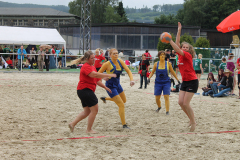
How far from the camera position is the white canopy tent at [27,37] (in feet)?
77.1

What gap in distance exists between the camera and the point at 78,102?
973 cm

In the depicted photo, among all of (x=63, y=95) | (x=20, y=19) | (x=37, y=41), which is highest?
(x=20, y=19)

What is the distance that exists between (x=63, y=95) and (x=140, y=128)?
5224 mm

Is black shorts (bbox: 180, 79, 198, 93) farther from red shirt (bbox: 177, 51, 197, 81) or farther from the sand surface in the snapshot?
the sand surface

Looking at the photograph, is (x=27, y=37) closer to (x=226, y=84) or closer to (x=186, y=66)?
(x=226, y=84)

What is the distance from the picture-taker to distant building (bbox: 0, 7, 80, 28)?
7644 centimetres

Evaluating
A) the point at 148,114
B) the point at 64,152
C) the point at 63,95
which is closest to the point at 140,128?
the point at 148,114

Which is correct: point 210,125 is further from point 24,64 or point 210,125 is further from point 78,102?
point 24,64

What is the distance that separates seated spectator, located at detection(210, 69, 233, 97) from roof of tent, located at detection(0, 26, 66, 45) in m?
15.6

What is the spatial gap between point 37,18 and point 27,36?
190 ft

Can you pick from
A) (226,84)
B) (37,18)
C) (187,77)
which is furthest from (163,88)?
(37,18)

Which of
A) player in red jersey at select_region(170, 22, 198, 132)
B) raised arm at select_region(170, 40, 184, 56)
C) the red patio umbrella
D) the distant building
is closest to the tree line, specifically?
the distant building

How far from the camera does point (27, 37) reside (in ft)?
79.6

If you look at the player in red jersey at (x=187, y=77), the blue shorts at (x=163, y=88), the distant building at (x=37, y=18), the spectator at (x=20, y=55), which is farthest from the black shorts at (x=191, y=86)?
the distant building at (x=37, y=18)
